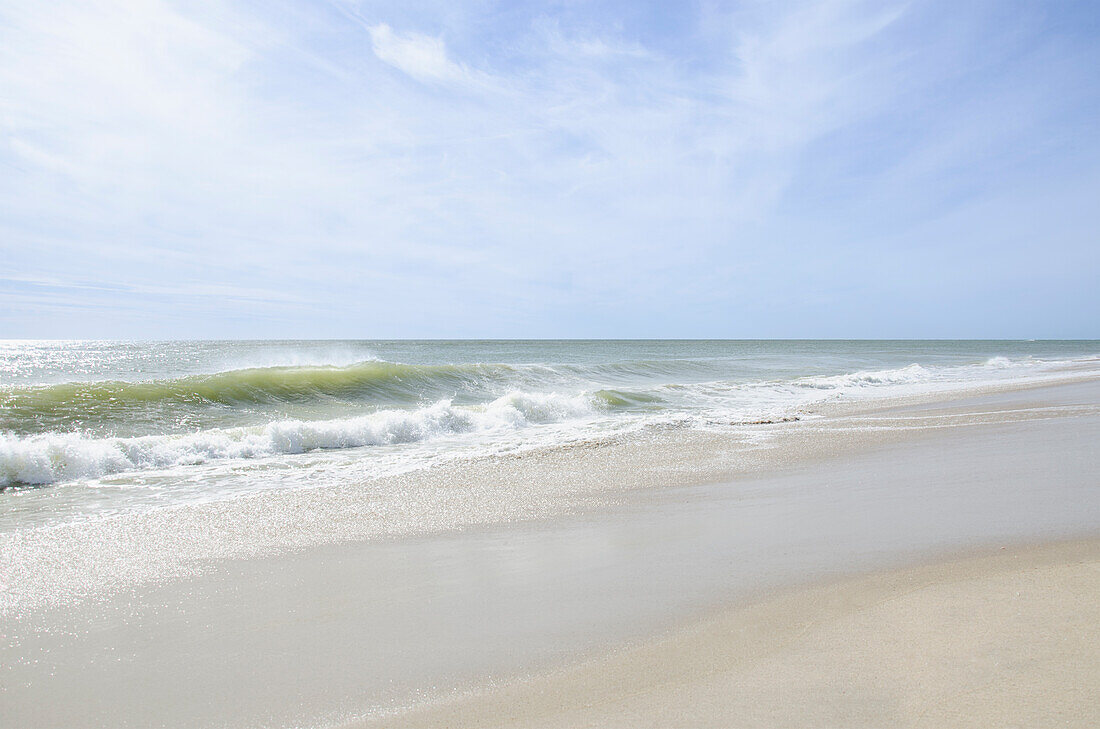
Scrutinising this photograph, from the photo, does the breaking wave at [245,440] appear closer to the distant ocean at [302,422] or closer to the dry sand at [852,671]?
the distant ocean at [302,422]

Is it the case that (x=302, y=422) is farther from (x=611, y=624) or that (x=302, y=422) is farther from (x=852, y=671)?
(x=852, y=671)

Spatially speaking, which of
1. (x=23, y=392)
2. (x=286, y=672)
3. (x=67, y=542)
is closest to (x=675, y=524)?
(x=286, y=672)

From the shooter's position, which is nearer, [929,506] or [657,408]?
[929,506]

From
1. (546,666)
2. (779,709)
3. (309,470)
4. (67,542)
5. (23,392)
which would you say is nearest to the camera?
(779,709)

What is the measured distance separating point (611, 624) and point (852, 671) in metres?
1.03

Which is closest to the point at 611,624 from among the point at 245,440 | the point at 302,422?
the point at 245,440

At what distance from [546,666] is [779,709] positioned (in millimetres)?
908

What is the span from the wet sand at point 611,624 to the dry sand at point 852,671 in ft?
0.03

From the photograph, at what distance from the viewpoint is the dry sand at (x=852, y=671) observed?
2014 mm

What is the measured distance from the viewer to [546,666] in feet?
8.18

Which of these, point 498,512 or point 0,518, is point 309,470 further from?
point 498,512

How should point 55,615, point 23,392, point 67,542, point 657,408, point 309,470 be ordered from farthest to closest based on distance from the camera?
point 657,408 < point 23,392 < point 309,470 < point 67,542 < point 55,615

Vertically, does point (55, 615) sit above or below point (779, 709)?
below

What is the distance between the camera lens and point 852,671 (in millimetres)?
2273
